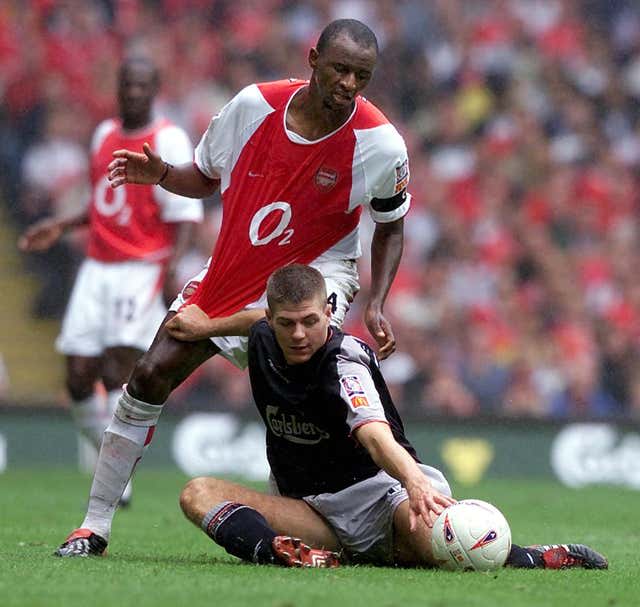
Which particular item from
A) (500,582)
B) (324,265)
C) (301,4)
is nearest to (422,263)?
(301,4)

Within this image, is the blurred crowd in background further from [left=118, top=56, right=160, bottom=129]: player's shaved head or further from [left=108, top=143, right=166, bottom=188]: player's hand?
[left=108, top=143, right=166, bottom=188]: player's hand

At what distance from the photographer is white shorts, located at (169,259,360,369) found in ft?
22.1

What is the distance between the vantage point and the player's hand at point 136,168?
6.78 meters

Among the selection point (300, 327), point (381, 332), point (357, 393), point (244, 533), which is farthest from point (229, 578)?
point (381, 332)

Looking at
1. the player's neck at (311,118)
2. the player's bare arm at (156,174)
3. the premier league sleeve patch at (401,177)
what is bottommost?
the player's bare arm at (156,174)

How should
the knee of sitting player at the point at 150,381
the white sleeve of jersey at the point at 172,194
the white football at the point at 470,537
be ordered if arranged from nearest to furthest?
the white football at the point at 470,537, the knee of sitting player at the point at 150,381, the white sleeve of jersey at the point at 172,194

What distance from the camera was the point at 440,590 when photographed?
5309 millimetres

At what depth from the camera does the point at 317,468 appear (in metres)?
6.41

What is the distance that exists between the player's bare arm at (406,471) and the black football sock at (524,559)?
0.63m

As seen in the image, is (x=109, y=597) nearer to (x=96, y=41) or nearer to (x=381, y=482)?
(x=381, y=482)

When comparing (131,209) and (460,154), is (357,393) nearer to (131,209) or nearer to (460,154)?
(131,209)

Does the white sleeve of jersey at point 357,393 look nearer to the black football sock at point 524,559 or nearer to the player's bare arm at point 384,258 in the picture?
the player's bare arm at point 384,258

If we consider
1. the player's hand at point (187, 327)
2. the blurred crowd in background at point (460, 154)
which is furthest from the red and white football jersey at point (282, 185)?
the blurred crowd in background at point (460, 154)

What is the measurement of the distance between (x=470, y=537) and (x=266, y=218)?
1.85 metres
